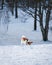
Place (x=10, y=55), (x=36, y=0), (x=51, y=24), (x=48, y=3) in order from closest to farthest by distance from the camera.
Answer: (x=10, y=55) → (x=48, y=3) → (x=36, y=0) → (x=51, y=24)

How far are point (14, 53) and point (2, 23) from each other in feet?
64.9

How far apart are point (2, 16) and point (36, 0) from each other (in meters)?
4.18

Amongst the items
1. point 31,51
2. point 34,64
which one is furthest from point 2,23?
point 34,64

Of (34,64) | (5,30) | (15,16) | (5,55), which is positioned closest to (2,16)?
(5,30)

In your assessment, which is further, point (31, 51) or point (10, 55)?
point (31, 51)

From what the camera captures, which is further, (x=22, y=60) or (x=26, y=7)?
(x=26, y=7)

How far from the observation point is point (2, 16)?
2553cm

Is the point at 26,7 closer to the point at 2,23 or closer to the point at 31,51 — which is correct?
the point at 2,23

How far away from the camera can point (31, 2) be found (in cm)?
2427

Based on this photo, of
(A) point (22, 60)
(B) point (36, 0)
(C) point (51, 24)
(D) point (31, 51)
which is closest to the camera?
(A) point (22, 60)

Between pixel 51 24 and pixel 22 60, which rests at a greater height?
pixel 22 60

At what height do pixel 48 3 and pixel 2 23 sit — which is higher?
pixel 48 3

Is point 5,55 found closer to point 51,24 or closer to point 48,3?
point 48,3

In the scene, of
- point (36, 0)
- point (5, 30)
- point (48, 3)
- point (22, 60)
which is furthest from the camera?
point (5, 30)
